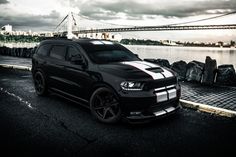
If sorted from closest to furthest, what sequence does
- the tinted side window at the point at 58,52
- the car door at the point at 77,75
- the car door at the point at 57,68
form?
the car door at the point at 77,75 < the car door at the point at 57,68 < the tinted side window at the point at 58,52

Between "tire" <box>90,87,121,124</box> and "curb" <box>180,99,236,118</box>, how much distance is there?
2.24m

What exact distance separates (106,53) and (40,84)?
8.03 feet

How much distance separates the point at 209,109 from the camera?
554 centimetres

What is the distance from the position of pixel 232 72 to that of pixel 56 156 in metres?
7.14

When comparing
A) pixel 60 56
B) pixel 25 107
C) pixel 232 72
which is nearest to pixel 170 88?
pixel 60 56

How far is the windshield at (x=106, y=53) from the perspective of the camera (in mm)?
5055

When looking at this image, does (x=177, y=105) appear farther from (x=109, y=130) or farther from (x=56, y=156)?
(x=56, y=156)

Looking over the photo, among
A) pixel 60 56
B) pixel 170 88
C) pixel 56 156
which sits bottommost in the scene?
pixel 56 156

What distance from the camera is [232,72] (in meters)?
8.44

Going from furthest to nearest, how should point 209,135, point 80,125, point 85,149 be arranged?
point 80,125 → point 209,135 → point 85,149

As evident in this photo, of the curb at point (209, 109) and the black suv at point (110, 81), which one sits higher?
the black suv at point (110, 81)

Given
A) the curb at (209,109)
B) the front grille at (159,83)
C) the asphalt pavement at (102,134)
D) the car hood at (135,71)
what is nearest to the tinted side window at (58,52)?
the asphalt pavement at (102,134)

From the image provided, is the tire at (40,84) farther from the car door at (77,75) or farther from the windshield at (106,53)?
the windshield at (106,53)

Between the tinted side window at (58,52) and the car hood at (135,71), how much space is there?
58.4 inches
